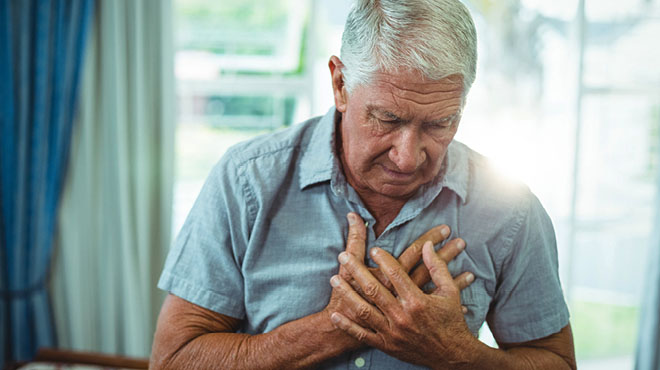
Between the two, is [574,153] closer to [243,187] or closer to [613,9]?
[613,9]

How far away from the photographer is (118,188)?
8.04 ft

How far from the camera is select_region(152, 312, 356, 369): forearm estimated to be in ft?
3.64

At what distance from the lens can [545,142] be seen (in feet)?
9.53

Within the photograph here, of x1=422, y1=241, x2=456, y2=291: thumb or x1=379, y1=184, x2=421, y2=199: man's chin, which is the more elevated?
x1=379, y1=184, x2=421, y2=199: man's chin

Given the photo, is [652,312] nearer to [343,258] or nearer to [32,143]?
[343,258]

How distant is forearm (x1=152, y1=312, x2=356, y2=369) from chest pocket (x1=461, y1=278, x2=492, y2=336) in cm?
26

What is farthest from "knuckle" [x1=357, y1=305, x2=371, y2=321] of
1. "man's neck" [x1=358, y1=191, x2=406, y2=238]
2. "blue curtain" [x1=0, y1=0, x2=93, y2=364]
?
"blue curtain" [x1=0, y1=0, x2=93, y2=364]

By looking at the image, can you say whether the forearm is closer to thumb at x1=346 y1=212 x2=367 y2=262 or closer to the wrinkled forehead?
thumb at x1=346 y1=212 x2=367 y2=262

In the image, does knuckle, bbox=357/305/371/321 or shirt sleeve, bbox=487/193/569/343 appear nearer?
knuckle, bbox=357/305/371/321

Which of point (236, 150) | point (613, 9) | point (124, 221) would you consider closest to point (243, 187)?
point (236, 150)

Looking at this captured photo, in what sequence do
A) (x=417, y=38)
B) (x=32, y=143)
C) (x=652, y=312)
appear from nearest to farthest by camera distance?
(x=417, y=38)
(x=32, y=143)
(x=652, y=312)

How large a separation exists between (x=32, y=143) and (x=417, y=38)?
1962 millimetres

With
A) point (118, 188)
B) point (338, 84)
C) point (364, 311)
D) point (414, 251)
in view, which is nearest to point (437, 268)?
point (414, 251)

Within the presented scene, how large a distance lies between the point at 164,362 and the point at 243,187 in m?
0.40
